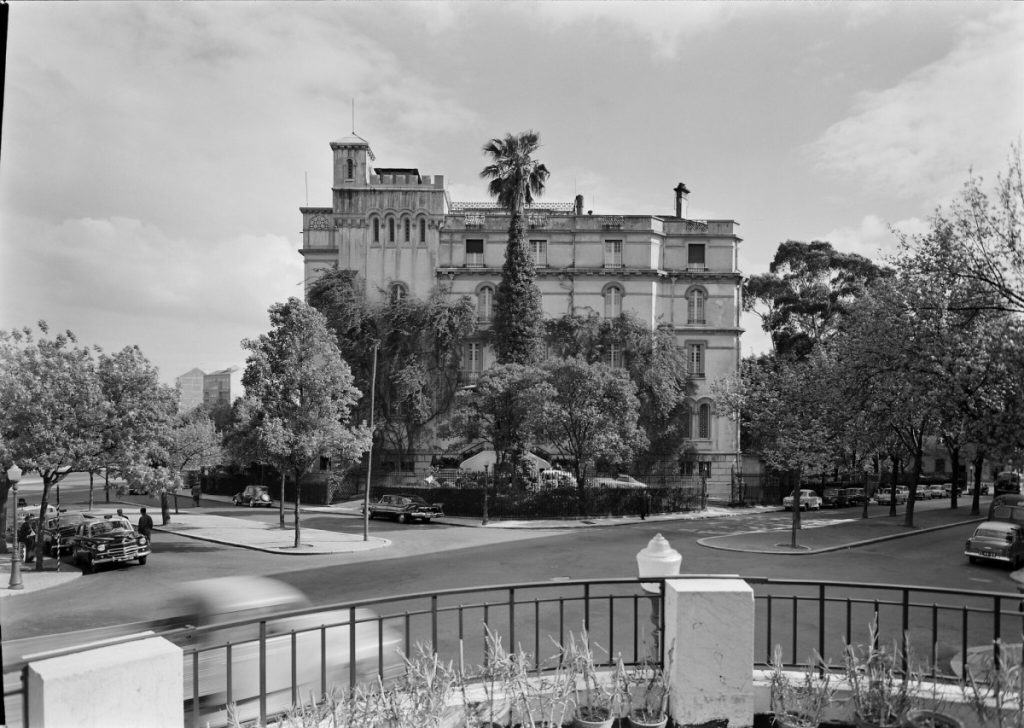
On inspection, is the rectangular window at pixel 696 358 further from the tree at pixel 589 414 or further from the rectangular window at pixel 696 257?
the tree at pixel 589 414

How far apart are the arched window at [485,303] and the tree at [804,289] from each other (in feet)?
69.6

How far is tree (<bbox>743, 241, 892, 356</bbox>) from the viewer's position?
53.4m

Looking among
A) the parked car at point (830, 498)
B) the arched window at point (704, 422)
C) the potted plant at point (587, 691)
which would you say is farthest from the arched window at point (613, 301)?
the potted plant at point (587, 691)

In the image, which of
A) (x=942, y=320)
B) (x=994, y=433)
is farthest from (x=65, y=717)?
(x=942, y=320)

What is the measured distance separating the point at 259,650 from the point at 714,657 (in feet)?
14.0

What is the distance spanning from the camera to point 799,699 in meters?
5.96

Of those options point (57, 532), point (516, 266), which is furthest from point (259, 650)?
point (516, 266)

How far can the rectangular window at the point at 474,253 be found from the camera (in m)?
50.8

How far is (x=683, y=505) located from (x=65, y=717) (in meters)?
A: 39.3

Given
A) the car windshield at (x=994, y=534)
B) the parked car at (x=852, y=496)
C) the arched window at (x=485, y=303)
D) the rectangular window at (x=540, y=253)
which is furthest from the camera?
the rectangular window at (x=540, y=253)

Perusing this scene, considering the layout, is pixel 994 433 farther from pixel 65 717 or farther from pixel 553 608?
pixel 65 717

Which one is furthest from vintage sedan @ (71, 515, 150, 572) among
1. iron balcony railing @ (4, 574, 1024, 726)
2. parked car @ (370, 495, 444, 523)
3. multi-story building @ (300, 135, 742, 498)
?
multi-story building @ (300, 135, 742, 498)

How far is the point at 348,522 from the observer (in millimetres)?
35594

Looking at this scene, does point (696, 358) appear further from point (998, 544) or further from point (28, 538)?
point (28, 538)
